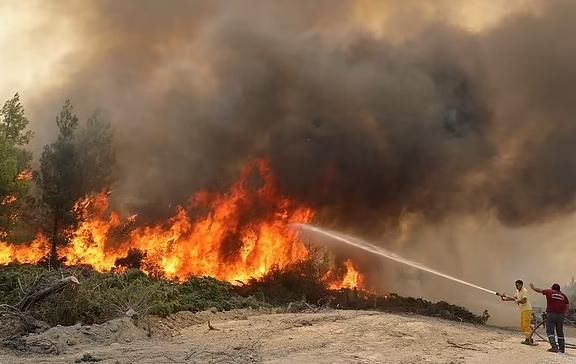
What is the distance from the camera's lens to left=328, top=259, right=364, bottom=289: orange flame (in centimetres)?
3107

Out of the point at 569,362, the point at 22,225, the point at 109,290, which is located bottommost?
the point at 569,362

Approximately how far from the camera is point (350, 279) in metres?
32.4

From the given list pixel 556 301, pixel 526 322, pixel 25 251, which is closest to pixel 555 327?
pixel 556 301

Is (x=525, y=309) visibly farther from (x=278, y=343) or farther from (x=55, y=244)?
(x=55, y=244)

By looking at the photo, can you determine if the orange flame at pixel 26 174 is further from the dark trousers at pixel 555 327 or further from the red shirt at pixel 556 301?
the dark trousers at pixel 555 327

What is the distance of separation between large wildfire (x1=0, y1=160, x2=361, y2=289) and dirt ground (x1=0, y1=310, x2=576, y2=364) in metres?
13.0

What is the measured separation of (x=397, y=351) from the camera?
1212 centimetres

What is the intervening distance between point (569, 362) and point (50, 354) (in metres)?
12.6

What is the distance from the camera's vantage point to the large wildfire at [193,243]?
98.8 feet

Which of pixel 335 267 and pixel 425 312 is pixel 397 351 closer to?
pixel 425 312

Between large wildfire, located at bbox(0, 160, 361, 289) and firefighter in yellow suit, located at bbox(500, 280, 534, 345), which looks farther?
large wildfire, located at bbox(0, 160, 361, 289)

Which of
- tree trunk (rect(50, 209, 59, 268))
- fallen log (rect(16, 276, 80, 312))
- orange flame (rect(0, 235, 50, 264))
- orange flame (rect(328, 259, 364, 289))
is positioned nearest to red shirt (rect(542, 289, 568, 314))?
fallen log (rect(16, 276, 80, 312))

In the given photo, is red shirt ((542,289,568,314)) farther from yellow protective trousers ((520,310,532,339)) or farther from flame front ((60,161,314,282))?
flame front ((60,161,314,282))

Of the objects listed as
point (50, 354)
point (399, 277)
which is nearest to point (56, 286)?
point (50, 354)
